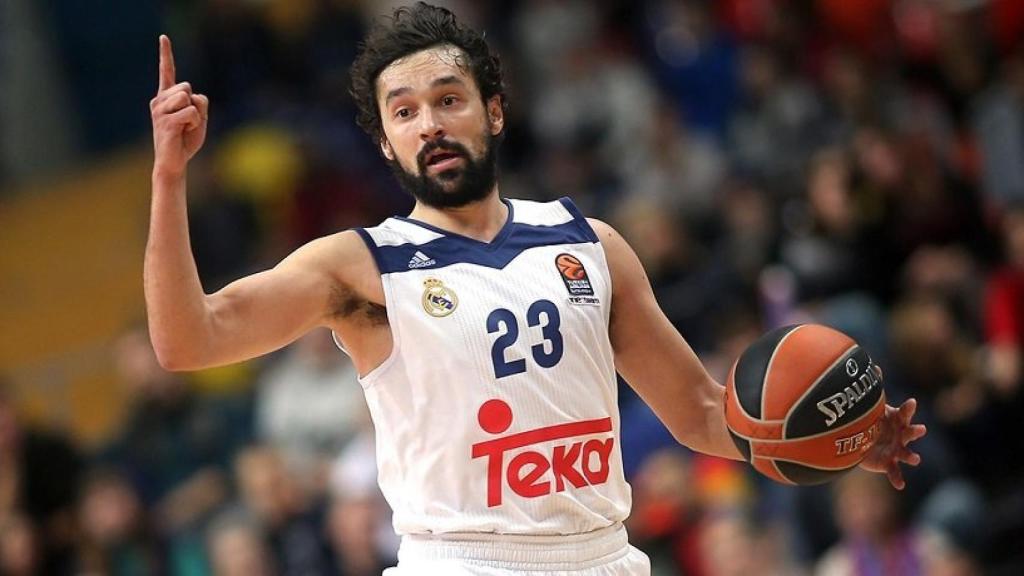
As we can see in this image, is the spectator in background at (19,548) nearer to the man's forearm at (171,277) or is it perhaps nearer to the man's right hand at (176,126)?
the man's forearm at (171,277)

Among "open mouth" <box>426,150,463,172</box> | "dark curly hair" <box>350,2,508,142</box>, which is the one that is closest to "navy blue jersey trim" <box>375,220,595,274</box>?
"open mouth" <box>426,150,463,172</box>

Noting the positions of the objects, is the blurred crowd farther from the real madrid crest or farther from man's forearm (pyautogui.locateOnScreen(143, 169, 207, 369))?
man's forearm (pyautogui.locateOnScreen(143, 169, 207, 369))

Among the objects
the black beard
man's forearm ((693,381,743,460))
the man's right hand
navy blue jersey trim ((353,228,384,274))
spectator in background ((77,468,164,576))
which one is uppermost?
the man's right hand

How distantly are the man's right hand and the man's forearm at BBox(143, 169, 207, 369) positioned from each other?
40 mm

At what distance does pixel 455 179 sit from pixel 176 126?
1013mm

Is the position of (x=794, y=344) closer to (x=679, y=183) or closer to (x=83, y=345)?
(x=679, y=183)

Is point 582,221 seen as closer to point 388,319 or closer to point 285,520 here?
point 388,319

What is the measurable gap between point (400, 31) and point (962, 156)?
294 inches

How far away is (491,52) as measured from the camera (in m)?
6.02

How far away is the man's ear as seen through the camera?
580 centimetres

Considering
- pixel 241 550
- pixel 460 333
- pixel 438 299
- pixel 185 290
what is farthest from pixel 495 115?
pixel 241 550

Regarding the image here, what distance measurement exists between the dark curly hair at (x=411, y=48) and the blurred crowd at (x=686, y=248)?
427 cm

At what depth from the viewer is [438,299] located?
5.50 meters

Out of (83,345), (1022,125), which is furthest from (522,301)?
(83,345)
